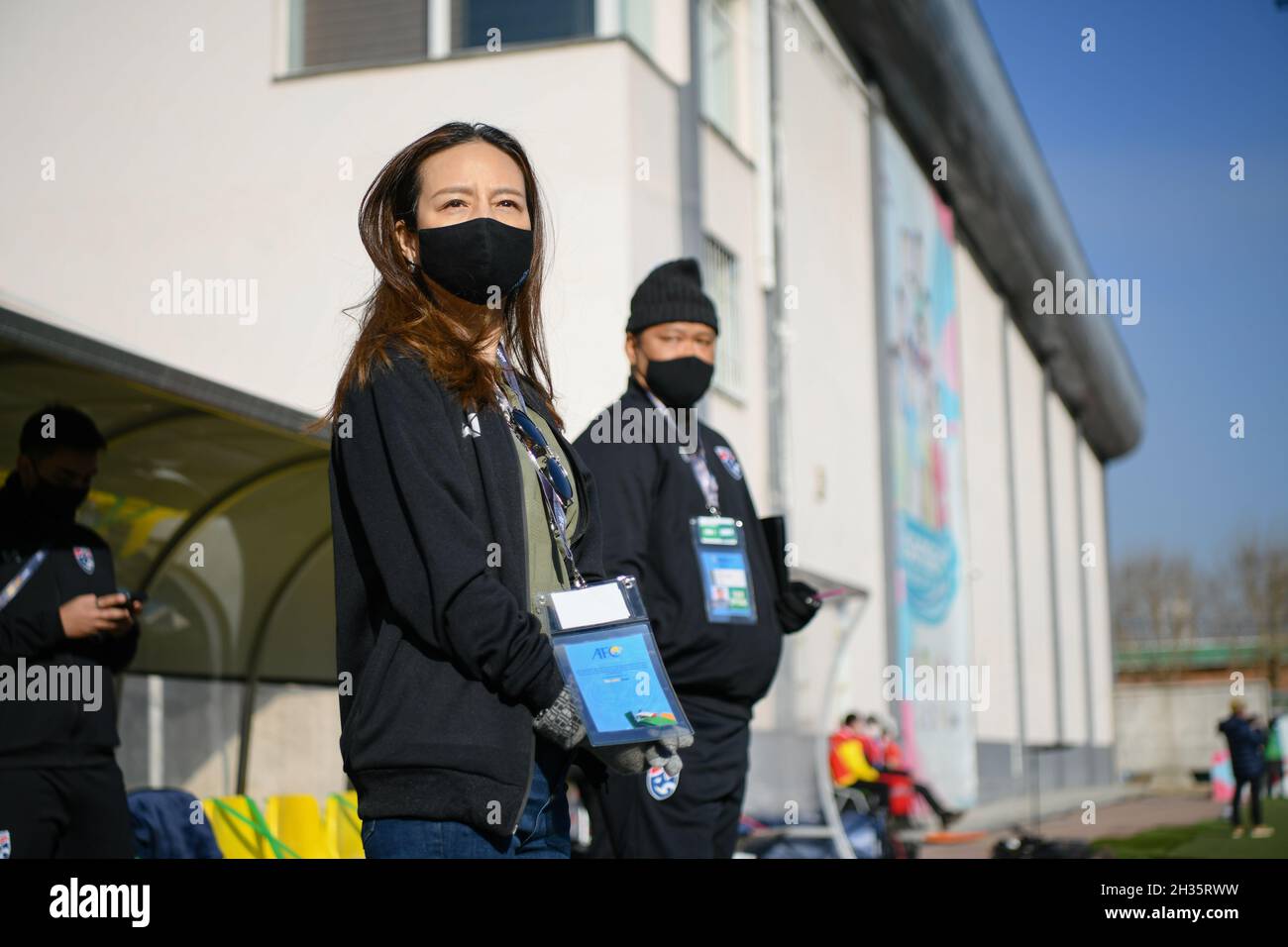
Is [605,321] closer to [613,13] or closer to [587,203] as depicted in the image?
[587,203]

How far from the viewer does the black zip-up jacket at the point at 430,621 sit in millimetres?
2424

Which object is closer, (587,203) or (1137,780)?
(587,203)

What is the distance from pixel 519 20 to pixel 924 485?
39.2ft

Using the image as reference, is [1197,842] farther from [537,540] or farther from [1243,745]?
[537,540]

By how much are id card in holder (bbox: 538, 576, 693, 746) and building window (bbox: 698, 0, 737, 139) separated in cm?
1372

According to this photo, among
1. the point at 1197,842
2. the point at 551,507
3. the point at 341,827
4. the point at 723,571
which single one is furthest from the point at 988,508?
the point at 551,507

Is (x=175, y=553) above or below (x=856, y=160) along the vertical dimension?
below

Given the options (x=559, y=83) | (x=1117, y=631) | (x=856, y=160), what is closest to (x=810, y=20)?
(x=856, y=160)

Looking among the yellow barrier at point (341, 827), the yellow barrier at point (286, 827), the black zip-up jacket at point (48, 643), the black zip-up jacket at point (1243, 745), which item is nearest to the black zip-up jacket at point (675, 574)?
the black zip-up jacket at point (48, 643)

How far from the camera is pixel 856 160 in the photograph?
22609 millimetres

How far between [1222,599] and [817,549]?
40.1m

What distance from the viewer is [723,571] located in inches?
178

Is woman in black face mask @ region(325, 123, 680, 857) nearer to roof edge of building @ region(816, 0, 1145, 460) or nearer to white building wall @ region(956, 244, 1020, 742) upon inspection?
roof edge of building @ region(816, 0, 1145, 460)

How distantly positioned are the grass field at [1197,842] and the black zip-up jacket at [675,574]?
8651mm
